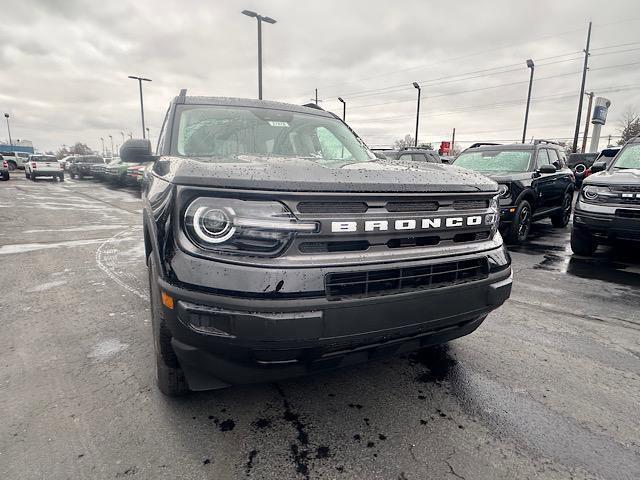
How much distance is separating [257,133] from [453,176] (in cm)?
161

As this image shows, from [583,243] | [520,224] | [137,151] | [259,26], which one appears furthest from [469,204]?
[259,26]

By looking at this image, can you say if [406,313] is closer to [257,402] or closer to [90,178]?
[257,402]

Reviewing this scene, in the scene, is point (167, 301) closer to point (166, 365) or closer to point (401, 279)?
point (166, 365)

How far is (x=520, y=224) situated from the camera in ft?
22.3

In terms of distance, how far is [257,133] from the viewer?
3.04 meters

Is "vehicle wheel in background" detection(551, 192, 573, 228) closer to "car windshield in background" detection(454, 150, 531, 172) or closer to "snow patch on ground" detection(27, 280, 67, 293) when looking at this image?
"car windshield in background" detection(454, 150, 531, 172)

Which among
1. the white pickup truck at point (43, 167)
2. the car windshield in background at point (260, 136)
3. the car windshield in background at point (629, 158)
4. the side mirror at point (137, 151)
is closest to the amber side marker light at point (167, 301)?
the car windshield in background at point (260, 136)

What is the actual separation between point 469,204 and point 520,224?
17.8 feet

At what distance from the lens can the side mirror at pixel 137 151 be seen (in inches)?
111

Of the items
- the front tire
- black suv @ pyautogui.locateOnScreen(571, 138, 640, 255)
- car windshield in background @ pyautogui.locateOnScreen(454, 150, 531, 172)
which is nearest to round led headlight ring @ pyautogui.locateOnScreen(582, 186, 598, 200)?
black suv @ pyautogui.locateOnScreen(571, 138, 640, 255)

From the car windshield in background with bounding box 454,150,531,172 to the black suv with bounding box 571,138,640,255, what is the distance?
1614mm

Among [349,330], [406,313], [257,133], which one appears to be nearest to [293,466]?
[349,330]

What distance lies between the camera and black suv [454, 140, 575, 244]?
21.6 ft

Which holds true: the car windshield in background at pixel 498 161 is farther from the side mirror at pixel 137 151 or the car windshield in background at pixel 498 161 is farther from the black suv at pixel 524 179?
the side mirror at pixel 137 151
